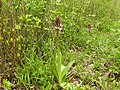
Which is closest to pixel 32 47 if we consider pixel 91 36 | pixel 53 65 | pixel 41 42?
pixel 41 42

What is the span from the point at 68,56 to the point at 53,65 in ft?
1.68

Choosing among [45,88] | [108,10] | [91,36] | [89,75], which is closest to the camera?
[45,88]

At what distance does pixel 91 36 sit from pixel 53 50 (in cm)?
113

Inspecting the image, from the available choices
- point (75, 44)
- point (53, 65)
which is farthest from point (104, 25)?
point (53, 65)

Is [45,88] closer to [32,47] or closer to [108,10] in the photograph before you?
[32,47]

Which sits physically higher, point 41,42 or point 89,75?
point 41,42

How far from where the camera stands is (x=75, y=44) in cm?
358

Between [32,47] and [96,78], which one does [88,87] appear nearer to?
[96,78]

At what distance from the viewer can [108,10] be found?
17.1ft

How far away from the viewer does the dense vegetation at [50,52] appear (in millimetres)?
2461

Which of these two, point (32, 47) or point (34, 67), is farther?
point (32, 47)

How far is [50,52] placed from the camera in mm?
2775

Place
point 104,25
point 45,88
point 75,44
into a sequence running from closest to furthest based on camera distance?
point 45,88 → point 75,44 → point 104,25

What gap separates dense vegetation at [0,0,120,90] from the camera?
246cm
